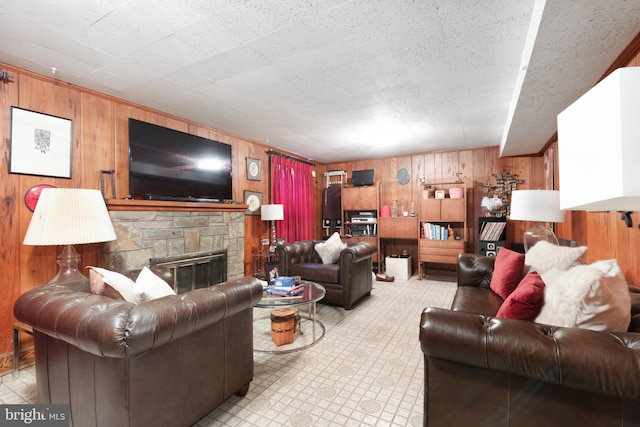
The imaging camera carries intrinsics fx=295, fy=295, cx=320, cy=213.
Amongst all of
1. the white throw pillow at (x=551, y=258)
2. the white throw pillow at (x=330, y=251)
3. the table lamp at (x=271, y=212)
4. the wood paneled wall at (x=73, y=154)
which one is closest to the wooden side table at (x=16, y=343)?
the wood paneled wall at (x=73, y=154)

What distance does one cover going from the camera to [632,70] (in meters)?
0.46

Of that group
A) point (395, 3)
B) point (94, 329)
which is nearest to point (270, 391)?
point (94, 329)

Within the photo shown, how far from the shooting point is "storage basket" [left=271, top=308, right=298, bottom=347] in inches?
97.9

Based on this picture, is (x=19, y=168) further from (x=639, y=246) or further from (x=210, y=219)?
Answer: (x=639, y=246)

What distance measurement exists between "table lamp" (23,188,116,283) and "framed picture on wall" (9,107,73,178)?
76cm

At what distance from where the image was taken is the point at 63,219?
1921mm

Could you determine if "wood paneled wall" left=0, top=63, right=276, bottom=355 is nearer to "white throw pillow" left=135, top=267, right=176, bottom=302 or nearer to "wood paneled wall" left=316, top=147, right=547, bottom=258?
"white throw pillow" left=135, top=267, right=176, bottom=302

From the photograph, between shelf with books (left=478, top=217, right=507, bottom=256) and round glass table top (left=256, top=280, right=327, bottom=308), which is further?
shelf with books (left=478, top=217, right=507, bottom=256)

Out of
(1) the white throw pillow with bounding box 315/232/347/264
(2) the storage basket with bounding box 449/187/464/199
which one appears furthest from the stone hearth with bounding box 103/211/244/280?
(2) the storage basket with bounding box 449/187/464/199

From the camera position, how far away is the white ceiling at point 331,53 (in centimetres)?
166

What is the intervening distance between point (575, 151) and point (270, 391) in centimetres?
198

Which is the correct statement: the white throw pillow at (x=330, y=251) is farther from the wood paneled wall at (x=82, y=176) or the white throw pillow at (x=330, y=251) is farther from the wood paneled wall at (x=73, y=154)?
the wood paneled wall at (x=73, y=154)

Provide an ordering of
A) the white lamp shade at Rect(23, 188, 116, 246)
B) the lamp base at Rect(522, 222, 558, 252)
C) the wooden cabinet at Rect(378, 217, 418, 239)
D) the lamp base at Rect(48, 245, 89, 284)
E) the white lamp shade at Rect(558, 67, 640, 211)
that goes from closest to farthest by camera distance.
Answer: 1. the white lamp shade at Rect(558, 67, 640, 211)
2. the white lamp shade at Rect(23, 188, 116, 246)
3. the lamp base at Rect(48, 245, 89, 284)
4. the lamp base at Rect(522, 222, 558, 252)
5. the wooden cabinet at Rect(378, 217, 418, 239)

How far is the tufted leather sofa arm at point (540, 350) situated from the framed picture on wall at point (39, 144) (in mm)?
3141
